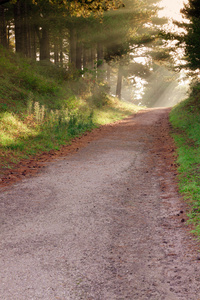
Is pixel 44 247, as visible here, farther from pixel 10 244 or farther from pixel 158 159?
pixel 158 159

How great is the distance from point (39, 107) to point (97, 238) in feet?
36.1

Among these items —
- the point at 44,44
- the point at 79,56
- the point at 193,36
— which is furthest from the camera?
the point at 44,44

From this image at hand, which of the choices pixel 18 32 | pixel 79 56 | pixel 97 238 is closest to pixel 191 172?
pixel 97 238

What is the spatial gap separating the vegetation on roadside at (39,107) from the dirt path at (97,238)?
234 centimetres

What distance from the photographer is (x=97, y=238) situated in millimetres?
3719

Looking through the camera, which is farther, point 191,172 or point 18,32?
point 18,32

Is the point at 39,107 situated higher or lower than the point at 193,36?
lower

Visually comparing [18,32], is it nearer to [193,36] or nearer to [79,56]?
[79,56]

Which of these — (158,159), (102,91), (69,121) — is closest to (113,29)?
(102,91)

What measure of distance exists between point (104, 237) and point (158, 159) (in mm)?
4674

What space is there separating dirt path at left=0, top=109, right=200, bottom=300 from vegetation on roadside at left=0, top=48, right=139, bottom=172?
7.68 ft

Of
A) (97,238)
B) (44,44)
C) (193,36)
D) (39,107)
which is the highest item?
(44,44)

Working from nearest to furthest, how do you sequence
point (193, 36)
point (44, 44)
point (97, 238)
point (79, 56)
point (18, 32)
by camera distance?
point (97, 238)
point (193, 36)
point (18, 32)
point (79, 56)
point (44, 44)

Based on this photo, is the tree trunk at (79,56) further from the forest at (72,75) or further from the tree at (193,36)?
the tree at (193,36)
